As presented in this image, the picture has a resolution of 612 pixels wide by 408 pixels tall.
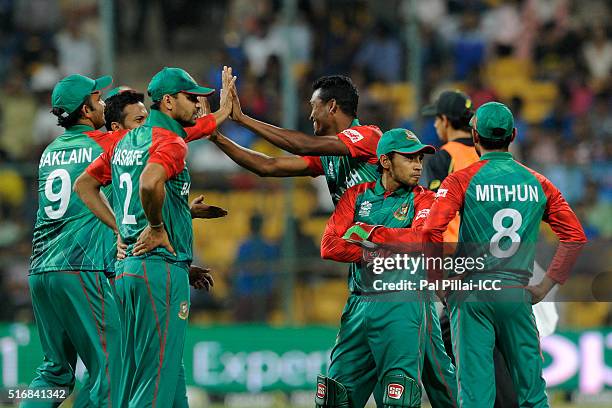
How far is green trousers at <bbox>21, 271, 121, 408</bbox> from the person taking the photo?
8086mm

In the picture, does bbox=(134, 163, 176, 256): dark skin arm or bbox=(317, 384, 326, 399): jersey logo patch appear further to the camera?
bbox=(317, 384, 326, 399): jersey logo patch

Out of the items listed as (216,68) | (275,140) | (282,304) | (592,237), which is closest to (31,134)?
(216,68)

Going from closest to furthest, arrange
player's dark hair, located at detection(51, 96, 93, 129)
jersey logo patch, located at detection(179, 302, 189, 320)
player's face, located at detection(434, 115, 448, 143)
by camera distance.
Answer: jersey logo patch, located at detection(179, 302, 189, 320) → player's dark hair, located at detection(51, 96, 93, 129) → player's face, located at detection(434, 115, 448, 143)

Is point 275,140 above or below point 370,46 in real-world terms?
below

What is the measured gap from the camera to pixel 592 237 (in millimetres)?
14078

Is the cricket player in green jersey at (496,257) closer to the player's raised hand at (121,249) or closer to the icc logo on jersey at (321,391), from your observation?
the icc logo on jersey at (321,391)

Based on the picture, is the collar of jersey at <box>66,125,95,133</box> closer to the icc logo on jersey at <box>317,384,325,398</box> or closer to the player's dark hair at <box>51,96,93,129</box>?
the player's dark hair at <box>51,96,93,129</box>

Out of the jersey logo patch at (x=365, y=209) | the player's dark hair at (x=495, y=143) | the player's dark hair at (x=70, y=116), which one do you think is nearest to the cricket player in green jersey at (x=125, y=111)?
the player's dark hair at (x=70, y=116)

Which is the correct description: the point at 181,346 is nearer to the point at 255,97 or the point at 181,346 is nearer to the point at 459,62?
the point at 255,97

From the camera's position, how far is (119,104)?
8625mm

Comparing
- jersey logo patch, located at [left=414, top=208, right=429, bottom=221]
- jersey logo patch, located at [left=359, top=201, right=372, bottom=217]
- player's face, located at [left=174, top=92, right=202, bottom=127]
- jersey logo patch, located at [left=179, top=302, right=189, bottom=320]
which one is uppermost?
player's face, located at [left=174, top=92, right=202, bottom=127]

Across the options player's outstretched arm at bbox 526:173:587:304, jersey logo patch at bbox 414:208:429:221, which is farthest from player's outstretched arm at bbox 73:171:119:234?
player's outstretched arm at bbox 526:173:587:304

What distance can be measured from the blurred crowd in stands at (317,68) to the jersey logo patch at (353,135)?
19.3 ft

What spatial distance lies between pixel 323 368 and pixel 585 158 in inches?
167
